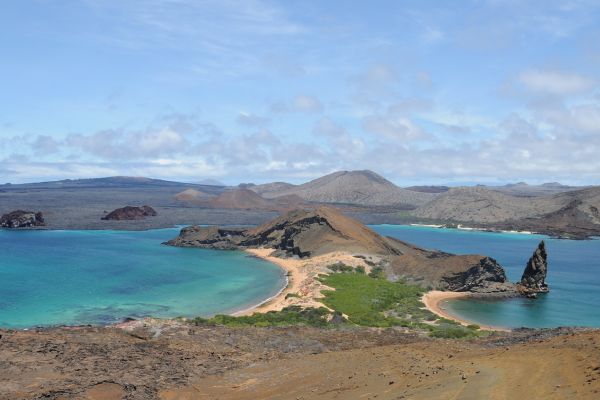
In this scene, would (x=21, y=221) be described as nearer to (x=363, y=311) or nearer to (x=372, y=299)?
(x=372, y=299)

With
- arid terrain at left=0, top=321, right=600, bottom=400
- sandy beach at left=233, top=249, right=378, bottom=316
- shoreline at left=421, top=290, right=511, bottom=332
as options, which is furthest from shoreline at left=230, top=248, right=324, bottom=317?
arid terrain at left=0, top=321, right=600, bottom=400

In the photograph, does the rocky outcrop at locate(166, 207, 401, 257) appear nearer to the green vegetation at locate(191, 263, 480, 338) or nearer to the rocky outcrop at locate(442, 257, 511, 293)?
the green vegetation at locate(191, 263, 480, 338)

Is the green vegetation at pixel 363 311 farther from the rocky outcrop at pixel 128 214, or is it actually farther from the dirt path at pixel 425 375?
the rocky outcrop at pixel 128 214

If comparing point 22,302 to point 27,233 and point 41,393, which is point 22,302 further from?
point 27,233

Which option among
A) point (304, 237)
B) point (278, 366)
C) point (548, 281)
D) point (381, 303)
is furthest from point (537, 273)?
point (278, 366)

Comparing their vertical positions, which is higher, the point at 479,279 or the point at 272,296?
the point at 479,279

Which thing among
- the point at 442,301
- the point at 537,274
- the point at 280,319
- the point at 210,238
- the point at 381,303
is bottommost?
the point at 442,301

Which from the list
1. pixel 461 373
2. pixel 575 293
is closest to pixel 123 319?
pixel 461 373

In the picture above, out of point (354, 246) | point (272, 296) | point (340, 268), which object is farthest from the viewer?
point (354, 246)
